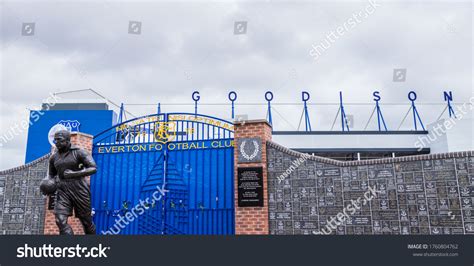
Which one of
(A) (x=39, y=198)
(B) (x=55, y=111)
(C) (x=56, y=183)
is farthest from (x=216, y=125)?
(B) (x=55, y=111)

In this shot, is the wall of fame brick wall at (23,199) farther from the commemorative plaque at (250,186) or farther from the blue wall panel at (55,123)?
the blue wall panel at (55,123)

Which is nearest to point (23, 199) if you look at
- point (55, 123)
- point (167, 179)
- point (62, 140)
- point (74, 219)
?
point (74, 219)

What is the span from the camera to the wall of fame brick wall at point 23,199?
863cm

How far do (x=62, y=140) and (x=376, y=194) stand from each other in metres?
5.33

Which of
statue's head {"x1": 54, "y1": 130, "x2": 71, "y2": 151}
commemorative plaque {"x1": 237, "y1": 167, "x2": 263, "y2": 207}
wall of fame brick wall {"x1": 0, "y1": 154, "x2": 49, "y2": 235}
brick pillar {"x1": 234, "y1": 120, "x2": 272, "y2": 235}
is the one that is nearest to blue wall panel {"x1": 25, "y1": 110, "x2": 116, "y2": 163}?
wall of fame brick wall {"x1": 0, "y1": 154, "x2": 49, "y2": 235}

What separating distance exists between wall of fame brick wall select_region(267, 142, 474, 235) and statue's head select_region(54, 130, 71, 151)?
3709mm

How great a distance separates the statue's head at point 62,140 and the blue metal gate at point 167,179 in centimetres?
264

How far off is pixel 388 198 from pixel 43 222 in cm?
738

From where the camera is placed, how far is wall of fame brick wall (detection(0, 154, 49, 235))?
8633mm

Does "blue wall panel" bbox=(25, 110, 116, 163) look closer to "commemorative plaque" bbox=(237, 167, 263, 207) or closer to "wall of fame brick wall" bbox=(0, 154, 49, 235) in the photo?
"wall of fame brick wall" bbox=(0, 154, 49, 235)

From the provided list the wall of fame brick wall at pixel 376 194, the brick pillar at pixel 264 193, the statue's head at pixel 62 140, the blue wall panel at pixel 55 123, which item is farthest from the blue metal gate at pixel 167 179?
the blue wall panel at pixel 55 123

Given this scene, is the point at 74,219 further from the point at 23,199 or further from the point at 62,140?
the point at 62,140

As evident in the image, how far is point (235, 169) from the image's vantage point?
7469mm

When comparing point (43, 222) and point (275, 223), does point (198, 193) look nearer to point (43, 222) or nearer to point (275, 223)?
point (275, 223)
